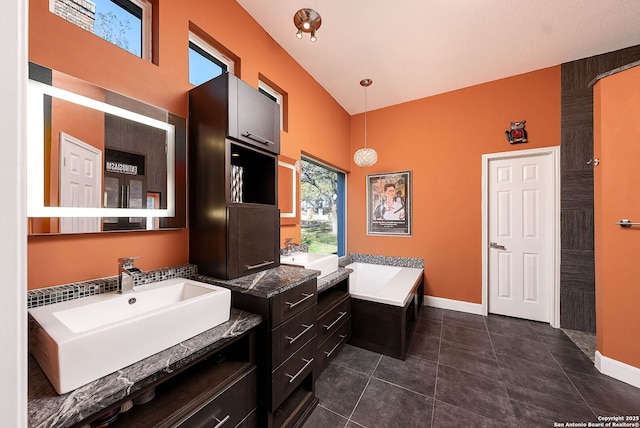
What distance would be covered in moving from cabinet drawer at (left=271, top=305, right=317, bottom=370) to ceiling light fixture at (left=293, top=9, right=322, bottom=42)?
85.1 inches

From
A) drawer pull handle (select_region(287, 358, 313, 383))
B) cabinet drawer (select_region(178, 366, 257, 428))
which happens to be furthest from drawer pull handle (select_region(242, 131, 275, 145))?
drawer pull handle (select_region(287, 358, 313, 383))

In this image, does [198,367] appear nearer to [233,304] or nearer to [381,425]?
[233,304]

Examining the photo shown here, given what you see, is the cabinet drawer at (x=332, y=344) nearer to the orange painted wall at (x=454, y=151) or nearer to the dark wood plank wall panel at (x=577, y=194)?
the orange painted wall at (x=454, y=151)

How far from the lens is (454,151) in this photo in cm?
336

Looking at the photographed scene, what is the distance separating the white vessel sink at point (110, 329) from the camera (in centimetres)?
73

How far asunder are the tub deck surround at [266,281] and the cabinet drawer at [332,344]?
0.76 metres

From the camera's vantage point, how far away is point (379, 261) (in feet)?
12.5

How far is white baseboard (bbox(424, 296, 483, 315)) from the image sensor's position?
3.20 m

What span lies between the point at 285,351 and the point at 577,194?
11.6 ft

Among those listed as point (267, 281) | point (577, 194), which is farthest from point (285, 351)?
point (577, 194)

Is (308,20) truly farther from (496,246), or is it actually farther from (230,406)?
(496,246)

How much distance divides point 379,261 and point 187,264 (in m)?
2.91

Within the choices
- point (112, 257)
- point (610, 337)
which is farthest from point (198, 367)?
point (610, 337)

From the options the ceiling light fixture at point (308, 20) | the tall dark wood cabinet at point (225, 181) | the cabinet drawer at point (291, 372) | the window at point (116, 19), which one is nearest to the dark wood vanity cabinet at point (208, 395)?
the cabinet drawer at point (291, 372)
